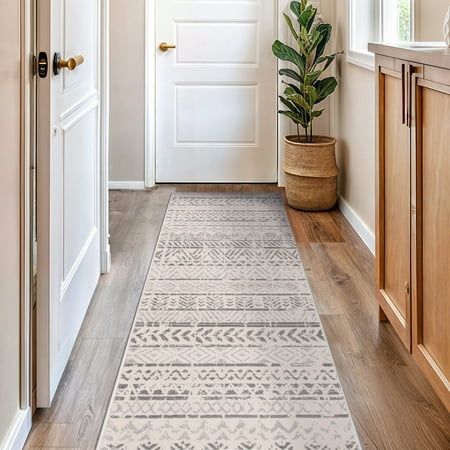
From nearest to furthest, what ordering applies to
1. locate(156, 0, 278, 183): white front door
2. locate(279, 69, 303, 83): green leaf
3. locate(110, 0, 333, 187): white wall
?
locate(279, 69, 303, 83): green leaf
locate(110, 0, 333, 187): white wall
locate(156, 0, 278, 183): white front door

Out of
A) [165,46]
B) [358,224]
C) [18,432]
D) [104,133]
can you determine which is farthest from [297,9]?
[18,432]

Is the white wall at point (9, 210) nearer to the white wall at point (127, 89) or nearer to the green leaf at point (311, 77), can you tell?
the green leaf at point (311, 77)

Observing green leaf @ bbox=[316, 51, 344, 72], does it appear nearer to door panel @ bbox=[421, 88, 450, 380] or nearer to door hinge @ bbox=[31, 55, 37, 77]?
door panel @ bbox=[421, 88, 450, 380]

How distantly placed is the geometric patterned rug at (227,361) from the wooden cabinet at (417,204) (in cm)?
28

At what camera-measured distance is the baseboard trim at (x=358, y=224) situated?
10.7ft

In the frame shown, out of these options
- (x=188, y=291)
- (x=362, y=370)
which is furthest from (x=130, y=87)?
(x=362, y=370)

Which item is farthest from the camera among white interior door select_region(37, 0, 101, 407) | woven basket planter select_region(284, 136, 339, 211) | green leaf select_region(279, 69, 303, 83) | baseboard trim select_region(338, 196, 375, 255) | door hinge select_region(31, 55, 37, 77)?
green leaf select_region(279, 69, 303, 83)

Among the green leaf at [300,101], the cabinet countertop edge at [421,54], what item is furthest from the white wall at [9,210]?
the green leaf at [300,101]

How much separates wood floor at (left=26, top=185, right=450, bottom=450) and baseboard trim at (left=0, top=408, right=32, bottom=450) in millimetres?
27

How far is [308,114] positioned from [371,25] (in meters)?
0.69

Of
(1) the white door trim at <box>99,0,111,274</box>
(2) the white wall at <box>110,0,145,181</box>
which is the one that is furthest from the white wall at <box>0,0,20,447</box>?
(2) the white wall at <box>110,0,145,181</box>

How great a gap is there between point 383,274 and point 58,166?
1.14 m

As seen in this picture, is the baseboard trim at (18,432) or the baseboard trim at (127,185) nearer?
the baseboard trim at (18,432)

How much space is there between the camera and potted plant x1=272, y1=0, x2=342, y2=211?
13.0 feet
